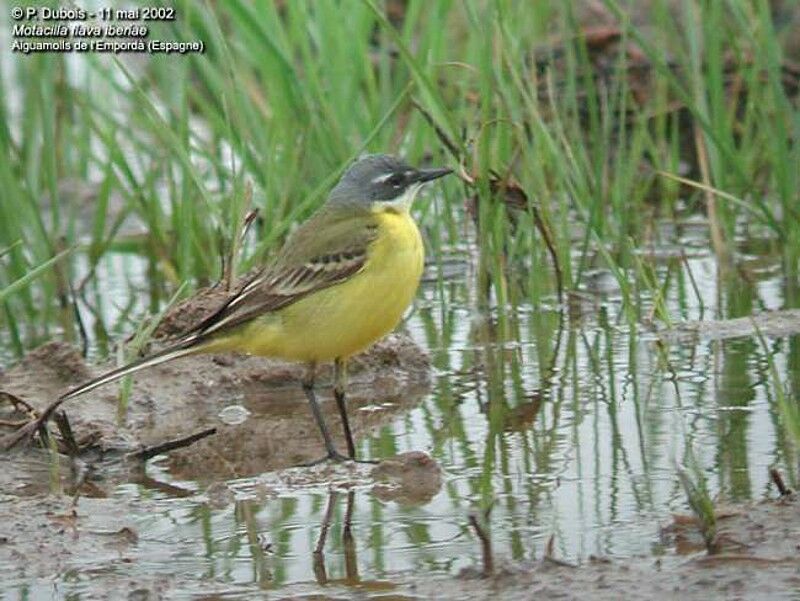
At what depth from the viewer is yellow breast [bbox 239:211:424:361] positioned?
6.34 meters

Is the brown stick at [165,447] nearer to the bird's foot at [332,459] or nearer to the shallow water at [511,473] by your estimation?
the shallow water at [511,473]

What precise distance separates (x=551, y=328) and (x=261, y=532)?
263 cm

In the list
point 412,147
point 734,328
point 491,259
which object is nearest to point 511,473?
point 734,328

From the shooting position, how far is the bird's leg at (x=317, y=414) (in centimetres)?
609

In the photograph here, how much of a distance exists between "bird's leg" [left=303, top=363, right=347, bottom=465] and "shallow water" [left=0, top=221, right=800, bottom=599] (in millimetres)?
148

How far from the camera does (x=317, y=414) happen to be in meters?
6.39

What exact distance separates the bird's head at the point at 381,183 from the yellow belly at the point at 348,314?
329mm

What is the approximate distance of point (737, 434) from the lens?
235 inches

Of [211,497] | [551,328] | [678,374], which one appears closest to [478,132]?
[551,328]

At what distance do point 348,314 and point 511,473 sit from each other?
0.90 metres

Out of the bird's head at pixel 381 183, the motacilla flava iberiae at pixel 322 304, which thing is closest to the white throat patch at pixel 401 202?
the bird's head at pixel 381 183

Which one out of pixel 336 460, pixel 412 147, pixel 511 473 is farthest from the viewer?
pixel 412 147

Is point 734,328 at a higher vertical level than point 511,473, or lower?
higher

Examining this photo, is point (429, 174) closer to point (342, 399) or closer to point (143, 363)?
point (342, 399)
